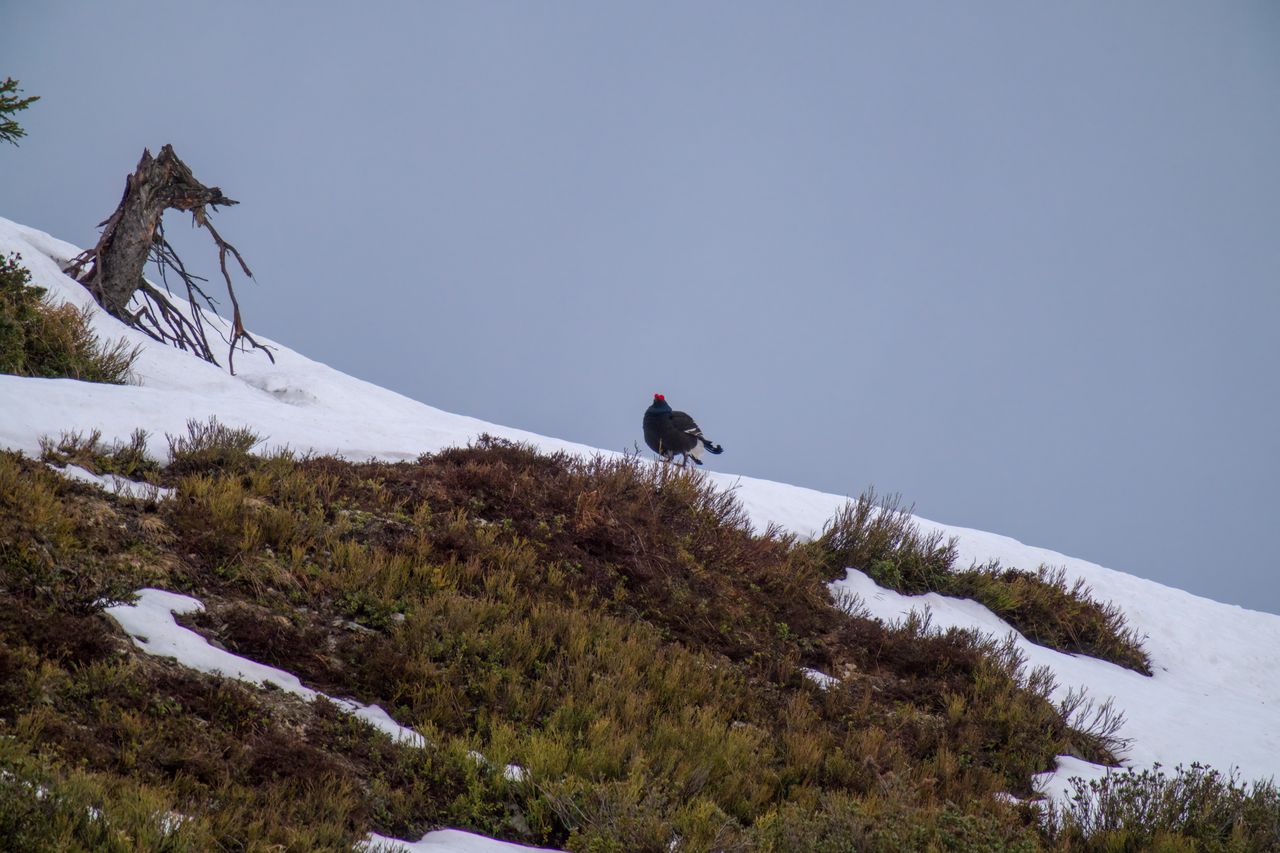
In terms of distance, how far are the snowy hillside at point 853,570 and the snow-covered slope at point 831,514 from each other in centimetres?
2

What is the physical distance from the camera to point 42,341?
33.3 feet

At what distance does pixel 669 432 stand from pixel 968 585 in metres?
A: 4.40

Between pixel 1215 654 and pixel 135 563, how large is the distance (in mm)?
12035

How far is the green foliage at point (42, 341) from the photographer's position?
30.8 ft

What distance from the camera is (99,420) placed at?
283 inches

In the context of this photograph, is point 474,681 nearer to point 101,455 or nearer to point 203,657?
point 203,657

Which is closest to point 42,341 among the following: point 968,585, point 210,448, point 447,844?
point 210,448

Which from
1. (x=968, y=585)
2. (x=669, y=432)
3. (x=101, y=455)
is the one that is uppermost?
(x=669, y=432)

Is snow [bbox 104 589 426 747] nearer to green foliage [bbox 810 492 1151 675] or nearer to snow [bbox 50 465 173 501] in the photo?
snow [bbox 50 465 173 501]

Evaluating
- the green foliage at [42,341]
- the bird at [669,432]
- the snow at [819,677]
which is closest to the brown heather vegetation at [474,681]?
the snow at [819,677]

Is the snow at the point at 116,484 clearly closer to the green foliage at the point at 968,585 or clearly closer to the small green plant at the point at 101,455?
the small green plant at the point at 101,455

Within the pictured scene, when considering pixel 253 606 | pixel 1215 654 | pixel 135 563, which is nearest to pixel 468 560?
pixel 253 606

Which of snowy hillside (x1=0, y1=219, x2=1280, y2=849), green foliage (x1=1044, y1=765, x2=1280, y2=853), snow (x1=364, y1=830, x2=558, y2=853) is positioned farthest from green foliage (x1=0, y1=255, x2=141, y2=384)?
green foliage (x1=1044, y1=765, x2=1280, y2=853)

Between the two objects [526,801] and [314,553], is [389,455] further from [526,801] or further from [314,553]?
[526,801]
